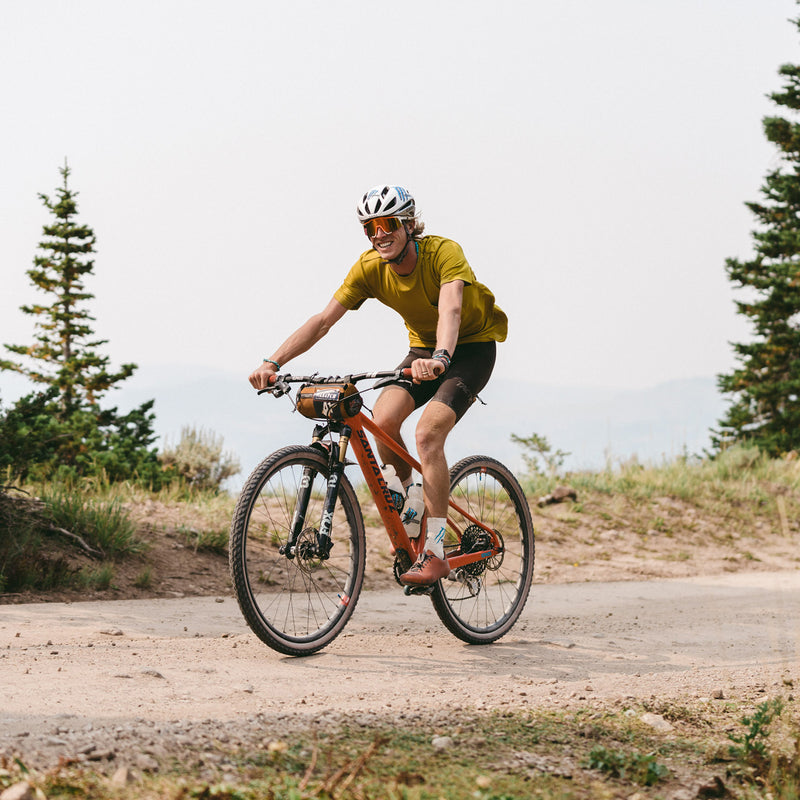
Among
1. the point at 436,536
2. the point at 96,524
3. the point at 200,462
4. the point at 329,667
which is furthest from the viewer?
the point at 200,462

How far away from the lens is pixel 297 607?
20.5 feet

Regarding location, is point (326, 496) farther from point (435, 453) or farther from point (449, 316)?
point (449, 316)

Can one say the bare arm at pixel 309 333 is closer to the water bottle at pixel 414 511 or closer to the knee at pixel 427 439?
the knee at pixel 427 439

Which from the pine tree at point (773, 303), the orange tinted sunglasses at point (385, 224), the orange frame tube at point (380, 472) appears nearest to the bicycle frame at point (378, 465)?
the orange frame tube at point (380, 472)

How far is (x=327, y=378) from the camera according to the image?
17.5 ft

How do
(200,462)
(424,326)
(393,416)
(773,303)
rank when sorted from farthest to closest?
1. (773,303)
2. (200,462)
3. (424,326)
4. (393,416)

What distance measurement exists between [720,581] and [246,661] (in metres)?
6.83

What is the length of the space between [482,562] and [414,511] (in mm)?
862

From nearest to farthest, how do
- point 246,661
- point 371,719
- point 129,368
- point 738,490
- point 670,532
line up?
point 371,719, point 246,661, point 670,532, point 738,490, point 129,368

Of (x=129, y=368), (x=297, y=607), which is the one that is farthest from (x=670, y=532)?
(x=129, y=368)

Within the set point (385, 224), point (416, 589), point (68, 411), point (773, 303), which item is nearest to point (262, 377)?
point (385, 224)

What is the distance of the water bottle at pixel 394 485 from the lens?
223 inches

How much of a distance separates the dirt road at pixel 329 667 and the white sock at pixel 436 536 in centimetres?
61

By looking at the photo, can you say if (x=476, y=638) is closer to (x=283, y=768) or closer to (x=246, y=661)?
(x=246, y=661)
